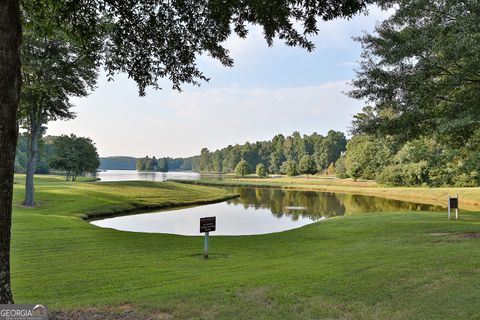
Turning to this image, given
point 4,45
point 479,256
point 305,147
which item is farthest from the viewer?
point 305,147

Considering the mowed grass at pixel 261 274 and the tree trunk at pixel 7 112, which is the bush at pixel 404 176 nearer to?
the mowed grass at pixel 261 274

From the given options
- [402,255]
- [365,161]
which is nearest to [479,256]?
[402,255]

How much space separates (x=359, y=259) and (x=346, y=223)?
11947 mm

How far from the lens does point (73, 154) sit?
6191cm

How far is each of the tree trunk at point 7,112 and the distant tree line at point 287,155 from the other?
350ft

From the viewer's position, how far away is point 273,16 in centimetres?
694

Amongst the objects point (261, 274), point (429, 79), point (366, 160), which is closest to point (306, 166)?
point (366, 160)

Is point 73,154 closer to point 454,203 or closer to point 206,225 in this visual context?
point 206,225

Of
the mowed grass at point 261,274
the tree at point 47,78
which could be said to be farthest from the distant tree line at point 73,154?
the mowed grass at point 261,274

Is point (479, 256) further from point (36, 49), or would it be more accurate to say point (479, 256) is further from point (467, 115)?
point (36, 49)

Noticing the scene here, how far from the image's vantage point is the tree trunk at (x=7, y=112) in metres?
4.34

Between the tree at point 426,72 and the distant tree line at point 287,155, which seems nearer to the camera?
the tree at point 426,72

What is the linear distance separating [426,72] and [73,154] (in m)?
60.4

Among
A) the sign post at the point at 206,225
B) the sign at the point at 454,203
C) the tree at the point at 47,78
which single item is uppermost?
the tree at the point at 47,78
